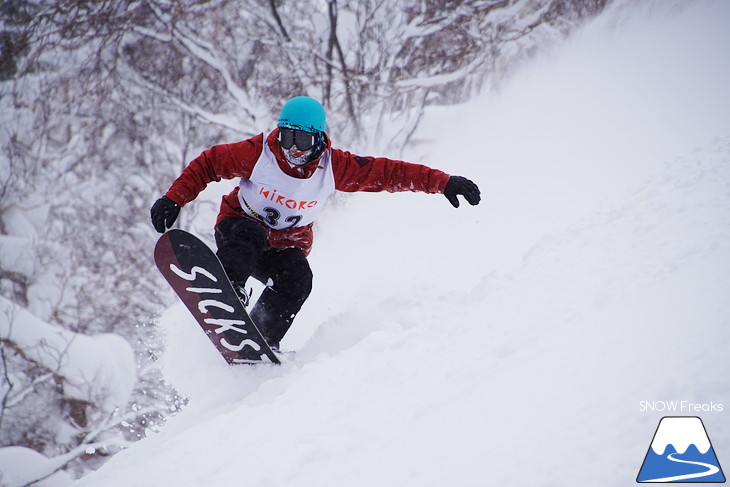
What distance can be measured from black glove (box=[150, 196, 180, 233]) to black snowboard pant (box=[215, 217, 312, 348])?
32 centimetres

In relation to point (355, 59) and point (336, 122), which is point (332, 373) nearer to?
point (336, 122)

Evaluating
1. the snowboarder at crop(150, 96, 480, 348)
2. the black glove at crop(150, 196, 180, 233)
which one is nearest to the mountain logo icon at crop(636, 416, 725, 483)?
the snowboarder at crop(150, 96, 480, 348)

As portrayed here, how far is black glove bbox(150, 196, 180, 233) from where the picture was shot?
2477 millimetres

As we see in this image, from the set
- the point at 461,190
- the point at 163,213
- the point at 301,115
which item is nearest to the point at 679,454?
the point at 461,190

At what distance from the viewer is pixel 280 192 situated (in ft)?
9.00


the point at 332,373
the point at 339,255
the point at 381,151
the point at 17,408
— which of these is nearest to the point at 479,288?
the point at 332,373

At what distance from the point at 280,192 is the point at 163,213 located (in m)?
0.66

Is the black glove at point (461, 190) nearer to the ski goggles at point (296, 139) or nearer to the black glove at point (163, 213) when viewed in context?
the ski goggles at point (296, 139)

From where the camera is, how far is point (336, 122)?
396 inches

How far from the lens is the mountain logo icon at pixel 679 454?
3.40ft

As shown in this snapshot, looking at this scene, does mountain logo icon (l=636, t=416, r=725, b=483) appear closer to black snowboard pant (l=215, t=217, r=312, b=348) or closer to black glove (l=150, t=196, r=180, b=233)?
black snowboard pant (l=215, t=217, r=312, b=348)

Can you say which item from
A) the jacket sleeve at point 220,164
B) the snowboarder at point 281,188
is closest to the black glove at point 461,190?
the snowboarder at point 281,188

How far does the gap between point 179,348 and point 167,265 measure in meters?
1.05

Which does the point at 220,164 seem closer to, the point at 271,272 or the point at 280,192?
the point at 280,192
